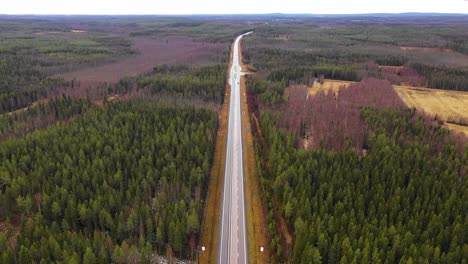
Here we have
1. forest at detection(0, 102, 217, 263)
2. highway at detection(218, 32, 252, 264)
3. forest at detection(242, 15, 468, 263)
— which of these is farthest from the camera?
highway at detection(218, 32, 252, 264)

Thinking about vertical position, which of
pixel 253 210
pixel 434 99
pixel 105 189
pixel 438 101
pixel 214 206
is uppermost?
pixel 434 99

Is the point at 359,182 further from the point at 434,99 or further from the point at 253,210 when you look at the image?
the point at 434,99

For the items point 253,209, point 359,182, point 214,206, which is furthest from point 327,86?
point 214,206

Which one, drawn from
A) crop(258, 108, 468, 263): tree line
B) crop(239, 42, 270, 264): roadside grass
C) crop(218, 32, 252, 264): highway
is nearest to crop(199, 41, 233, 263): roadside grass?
crop(218, 32, 252, 264): highway

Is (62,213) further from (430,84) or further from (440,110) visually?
(430,84)

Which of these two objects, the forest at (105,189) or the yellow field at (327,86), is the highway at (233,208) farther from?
the yellow field at (327,86)

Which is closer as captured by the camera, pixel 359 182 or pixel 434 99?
pixel 359 182

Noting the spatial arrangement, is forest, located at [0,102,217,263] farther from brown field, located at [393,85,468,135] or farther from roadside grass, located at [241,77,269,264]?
brown field, located at [393,85,468,135]
